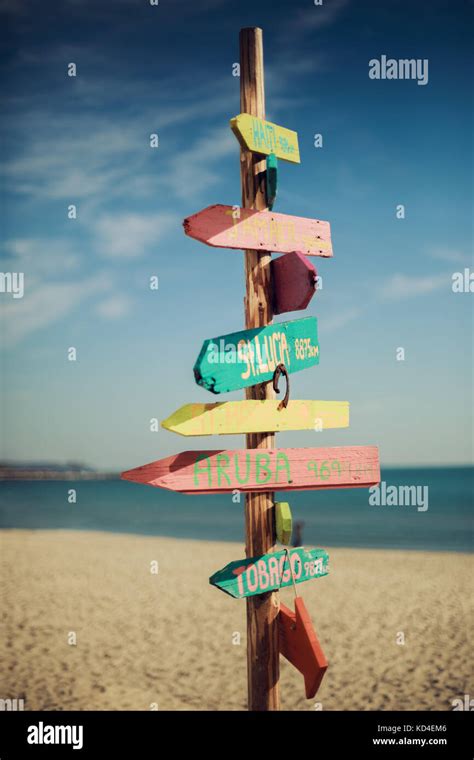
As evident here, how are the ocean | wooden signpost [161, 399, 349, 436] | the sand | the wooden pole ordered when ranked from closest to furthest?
wooden signpost [161, 399, 349, 436]
the wooden pole
the sand
the ocean

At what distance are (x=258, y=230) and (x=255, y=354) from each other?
2.88 feet

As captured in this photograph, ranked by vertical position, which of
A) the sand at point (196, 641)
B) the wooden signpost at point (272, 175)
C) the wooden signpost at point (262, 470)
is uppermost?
the wooden signpost at point (272, 175)

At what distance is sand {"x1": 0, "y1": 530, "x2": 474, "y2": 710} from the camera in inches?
312

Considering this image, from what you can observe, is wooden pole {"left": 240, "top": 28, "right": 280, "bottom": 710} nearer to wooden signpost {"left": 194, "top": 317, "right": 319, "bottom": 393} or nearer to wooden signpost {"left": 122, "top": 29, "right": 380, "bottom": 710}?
wooden signpost {"left": 122, "top": 29, "right": 380, "bottom": 710}

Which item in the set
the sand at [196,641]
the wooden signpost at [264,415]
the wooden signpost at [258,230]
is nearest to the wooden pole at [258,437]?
the wooden signpost at [264,415]

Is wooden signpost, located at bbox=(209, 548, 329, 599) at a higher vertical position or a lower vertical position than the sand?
higher

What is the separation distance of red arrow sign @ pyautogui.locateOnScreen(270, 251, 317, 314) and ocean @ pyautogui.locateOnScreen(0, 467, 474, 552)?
20615mm

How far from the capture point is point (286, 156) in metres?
4.26

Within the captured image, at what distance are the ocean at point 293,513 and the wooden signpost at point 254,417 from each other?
2049 centimetres

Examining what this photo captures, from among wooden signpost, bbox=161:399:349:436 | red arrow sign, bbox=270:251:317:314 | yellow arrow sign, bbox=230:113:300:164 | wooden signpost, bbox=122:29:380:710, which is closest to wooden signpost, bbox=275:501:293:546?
wooden signpost, bbox=122:29:380:710

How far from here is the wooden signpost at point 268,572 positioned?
371 cm

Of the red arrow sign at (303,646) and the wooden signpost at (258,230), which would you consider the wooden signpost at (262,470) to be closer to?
the red arrow sign at (303,646)
